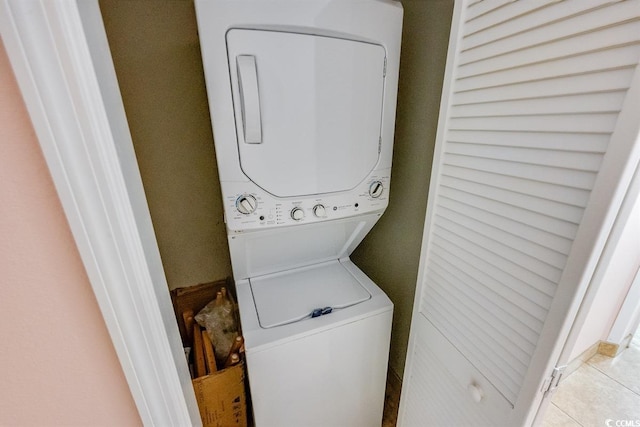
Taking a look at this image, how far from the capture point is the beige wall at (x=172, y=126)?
1.36 m

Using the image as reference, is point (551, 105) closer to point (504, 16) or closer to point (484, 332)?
point (504, 16)

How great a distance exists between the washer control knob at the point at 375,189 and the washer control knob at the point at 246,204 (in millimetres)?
539

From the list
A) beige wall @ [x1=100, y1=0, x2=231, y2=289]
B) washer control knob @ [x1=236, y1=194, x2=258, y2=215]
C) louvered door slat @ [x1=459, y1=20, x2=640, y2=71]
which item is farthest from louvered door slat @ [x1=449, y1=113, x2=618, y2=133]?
beige wall @ [x1=100, y1=0, x2=231, y2=289]

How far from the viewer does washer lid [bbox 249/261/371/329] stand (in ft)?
4.03

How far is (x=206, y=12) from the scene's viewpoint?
2.77ft

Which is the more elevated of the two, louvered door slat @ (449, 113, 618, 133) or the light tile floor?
louvered door slat @ (449, 113, 618, 133)

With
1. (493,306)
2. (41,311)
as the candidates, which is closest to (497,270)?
(493,306)

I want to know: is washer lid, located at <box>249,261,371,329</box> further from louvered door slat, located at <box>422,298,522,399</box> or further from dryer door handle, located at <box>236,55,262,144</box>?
dryer door handle, located at <box>236,55,262,144</box>

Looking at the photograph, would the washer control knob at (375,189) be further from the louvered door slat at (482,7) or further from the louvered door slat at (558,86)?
the louvered door slat at (482,7)

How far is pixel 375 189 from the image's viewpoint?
4.20 ft

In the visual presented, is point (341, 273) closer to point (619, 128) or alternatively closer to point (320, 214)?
point (320, 214)

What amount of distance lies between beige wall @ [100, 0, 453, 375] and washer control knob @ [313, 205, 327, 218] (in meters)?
0.53

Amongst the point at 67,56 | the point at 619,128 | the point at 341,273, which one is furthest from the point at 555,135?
the point at 341,273

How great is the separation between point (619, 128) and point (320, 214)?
Result: 0.90 metres
